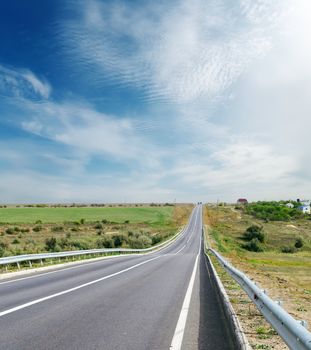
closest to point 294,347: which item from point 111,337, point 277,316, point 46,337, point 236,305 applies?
point 277,316

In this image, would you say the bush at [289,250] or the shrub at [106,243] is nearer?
the shrub at [106,243]

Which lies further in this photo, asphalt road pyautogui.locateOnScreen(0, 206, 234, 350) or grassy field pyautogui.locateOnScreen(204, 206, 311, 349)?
grassy field pyautogui.locateOnScreen(204, 206, 311, 349)

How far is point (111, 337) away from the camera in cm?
635

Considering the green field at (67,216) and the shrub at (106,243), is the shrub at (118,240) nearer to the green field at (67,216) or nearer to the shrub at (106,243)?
the shrub at (106,243)

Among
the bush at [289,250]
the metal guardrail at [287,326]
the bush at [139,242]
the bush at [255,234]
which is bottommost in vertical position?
the bush at [289,250]

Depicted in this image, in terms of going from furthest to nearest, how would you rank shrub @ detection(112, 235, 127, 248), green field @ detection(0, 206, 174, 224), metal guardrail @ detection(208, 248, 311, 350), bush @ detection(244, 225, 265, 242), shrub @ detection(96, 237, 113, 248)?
green field @ detection(0, 206, 174, 224) → bush @ detection(244, 225, 265, 242) → shrub @ detection(112, 235, 127, 248) → shrub @ detection(96, 237, 113, 248) → metal guardrail @ detection(208, 248, 311, 350)

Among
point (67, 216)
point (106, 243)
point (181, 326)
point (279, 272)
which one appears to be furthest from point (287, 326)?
point (67, 216)

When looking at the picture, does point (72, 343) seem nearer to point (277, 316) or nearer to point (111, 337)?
point (111, 337)

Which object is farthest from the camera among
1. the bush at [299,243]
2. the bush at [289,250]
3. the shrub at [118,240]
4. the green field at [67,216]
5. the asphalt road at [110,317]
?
the green field at [67,216]

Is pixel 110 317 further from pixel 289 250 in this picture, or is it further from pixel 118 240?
pixel 289 250

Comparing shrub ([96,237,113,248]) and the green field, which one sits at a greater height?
the green field

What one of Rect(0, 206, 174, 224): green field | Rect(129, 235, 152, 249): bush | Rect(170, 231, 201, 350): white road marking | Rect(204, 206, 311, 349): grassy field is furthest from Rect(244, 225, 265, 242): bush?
Rect(170, 231, 201, 350): white road marking

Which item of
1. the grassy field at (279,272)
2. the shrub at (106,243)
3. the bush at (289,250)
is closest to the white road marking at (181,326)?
the grassy field at (279,272)

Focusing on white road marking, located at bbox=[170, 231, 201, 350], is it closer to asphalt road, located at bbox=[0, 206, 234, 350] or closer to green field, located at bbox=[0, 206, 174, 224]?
asphalt road, located at bbox=[0, 206, 234, 350]
